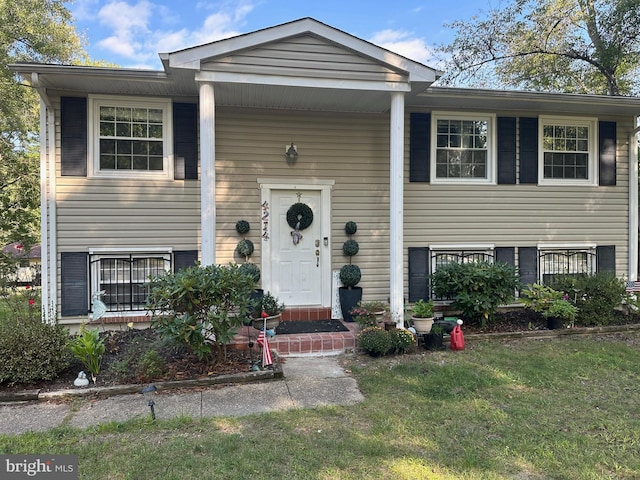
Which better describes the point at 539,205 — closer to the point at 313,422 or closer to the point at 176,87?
the point at 313,422

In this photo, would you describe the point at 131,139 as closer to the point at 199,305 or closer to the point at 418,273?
the point at 199,305

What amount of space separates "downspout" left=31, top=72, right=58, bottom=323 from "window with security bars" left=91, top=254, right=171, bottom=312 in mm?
489

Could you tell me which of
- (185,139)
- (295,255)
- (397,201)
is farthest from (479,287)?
(185,139)

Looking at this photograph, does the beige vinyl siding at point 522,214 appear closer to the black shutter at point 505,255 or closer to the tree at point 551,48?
the black shutter at point 505,255

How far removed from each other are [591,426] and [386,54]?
4.39 meters

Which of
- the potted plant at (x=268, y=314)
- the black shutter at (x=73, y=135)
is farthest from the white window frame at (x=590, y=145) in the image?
the black shutter at (x=73, y=135)

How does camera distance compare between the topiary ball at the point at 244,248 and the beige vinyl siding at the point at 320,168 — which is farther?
the beige vinyl siding at the point at 320,168

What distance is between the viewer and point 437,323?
17.8ft

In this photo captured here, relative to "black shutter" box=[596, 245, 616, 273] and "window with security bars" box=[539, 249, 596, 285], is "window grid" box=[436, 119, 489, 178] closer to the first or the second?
"window with security bars" box=[539, 249, 596, 285]

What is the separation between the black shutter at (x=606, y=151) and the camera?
22.0 feet

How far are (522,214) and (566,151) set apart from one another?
4.41ft

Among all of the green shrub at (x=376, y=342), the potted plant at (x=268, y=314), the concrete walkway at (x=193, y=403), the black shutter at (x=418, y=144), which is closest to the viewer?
the concrete walkway at (x=193, y=403)

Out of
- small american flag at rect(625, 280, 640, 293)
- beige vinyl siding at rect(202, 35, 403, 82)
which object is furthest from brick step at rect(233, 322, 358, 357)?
small american flag at rect(625, 280, 640, 293)

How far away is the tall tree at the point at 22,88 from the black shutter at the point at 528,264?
35.5 ft
